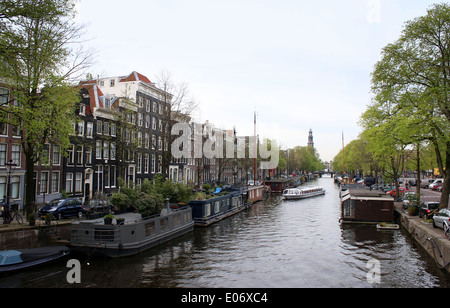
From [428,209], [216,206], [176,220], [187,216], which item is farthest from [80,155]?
[428,209]

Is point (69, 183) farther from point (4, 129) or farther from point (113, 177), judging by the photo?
point (4, 129)

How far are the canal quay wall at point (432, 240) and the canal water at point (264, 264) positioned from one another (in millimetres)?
459

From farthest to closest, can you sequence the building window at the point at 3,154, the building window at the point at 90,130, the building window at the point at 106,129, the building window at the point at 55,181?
the building window at the point at 106,129
the building window at the point at 90,130
the building window at the point at 55,181
the building window at the point at 3,154

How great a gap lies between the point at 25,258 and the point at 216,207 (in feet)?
68.9

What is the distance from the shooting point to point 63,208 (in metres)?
26.1

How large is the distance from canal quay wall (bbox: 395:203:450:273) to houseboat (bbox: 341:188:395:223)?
3535 millimetres

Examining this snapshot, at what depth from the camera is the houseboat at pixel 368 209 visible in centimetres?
3136

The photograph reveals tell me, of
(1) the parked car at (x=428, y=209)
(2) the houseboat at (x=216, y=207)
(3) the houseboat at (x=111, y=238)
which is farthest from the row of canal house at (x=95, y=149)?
(1) the parked car at (x=428, y=209)

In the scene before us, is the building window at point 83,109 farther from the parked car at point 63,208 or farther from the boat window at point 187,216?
the boat window at point 187,216

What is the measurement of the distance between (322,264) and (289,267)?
2.15 m

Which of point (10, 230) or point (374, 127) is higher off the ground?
point (374, 127)
